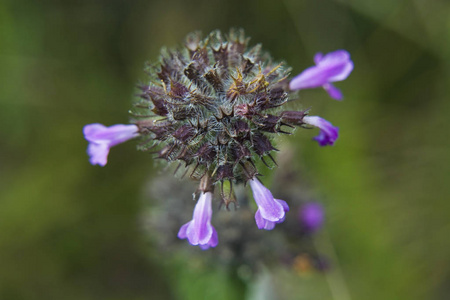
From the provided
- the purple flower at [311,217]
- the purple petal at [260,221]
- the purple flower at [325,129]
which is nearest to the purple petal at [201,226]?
the purple petal at [260,221]

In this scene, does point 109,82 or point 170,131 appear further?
point 109,82

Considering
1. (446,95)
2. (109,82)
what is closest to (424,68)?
(446,95)

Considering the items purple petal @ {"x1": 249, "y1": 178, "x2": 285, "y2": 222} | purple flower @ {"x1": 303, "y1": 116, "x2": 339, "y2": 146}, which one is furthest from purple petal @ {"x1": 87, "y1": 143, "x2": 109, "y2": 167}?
purple flower @ {"x1": 303, "y1": 116, "x2": 339, "y2": 146}

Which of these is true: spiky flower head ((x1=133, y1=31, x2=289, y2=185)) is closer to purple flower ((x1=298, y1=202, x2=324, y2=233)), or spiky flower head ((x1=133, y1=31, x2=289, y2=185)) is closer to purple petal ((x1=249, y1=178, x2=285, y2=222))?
purple petal ((x1=249, y1=178, x2=285, y2=222))

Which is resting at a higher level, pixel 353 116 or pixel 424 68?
pixel 424 68

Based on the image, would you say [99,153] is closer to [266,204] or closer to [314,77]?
[266,204]

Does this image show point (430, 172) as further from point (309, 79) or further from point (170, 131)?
point (170, 131)
